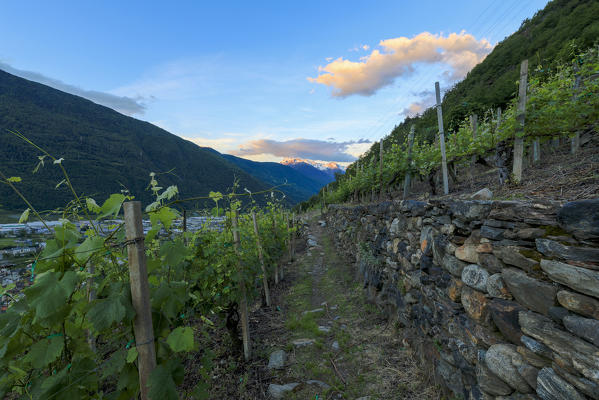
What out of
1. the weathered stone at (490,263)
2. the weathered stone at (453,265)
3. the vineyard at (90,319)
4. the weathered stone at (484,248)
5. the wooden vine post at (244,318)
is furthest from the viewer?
the wooden vine post at (244,318)

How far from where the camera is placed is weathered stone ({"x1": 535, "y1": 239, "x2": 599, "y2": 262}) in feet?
4.46

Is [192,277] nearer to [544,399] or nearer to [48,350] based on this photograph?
[48,350]

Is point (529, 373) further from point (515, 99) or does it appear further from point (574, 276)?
point (515, 99)

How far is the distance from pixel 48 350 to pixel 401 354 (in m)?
3.88

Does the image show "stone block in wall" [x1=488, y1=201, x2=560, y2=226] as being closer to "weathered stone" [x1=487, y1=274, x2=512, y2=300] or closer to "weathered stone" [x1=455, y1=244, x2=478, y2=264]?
"weathered stone" [x1=455, y1=244, x2=478, y2=264]

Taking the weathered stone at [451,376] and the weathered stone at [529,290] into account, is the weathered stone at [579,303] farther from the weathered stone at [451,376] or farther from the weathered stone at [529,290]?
the weathered stone at [451,376]

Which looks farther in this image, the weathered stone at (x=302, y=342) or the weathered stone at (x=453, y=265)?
the weathered stone at (x=302, y=342)

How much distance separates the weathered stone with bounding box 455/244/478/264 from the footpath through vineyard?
1.60 m

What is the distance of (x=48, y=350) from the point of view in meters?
1.22

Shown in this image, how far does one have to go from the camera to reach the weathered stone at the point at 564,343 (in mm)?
1285

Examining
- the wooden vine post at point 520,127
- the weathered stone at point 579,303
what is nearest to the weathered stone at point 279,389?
the weathered stone at point 579,303

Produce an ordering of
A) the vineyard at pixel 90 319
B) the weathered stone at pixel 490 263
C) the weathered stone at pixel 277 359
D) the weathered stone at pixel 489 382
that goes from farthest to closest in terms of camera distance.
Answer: the weathered stone at pixel 277 359 → the weathered stone at pixel 490 263 → the weathered stone at pixel 489 382 → the vineyard at pixel 90 319

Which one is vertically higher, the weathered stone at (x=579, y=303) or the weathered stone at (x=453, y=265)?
the weathered stone at (x=579, y=303)

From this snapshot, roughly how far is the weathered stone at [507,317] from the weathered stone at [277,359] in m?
2.75
